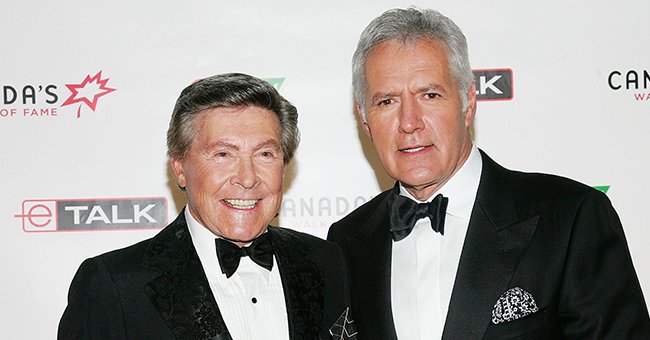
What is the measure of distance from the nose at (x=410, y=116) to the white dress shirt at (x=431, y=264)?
0.21 meters

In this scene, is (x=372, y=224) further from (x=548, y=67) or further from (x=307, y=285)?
(x=548, y=67)

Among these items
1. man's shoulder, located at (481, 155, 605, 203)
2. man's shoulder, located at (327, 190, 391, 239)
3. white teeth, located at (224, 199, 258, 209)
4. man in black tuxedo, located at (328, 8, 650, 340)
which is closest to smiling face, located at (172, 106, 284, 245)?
white teeth, located at (224, 199, 258, 209)

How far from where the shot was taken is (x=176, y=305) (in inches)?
87.4

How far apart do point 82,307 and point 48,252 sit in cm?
143

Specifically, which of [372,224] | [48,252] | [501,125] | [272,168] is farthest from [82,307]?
[501,125]

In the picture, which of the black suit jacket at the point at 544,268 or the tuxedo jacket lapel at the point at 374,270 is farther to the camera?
the tuxedo jacket lapel at the point at 374,270

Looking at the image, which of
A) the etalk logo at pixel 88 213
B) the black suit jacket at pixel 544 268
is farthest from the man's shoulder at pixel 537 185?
the etalk logo at pixel 88 213

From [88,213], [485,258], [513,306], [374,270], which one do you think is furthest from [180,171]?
[88,213]

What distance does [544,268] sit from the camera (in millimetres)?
2234

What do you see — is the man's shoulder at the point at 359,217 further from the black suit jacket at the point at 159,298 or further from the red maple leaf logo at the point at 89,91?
the red maple leaf logo at the point at 89,91

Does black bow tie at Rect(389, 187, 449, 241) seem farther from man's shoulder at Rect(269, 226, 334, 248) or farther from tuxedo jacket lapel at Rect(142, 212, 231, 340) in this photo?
tuxedo jacket lapel at Rect(142, 212, 231, 340)

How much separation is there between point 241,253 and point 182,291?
0.19 m

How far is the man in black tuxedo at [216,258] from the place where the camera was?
7.22 feet

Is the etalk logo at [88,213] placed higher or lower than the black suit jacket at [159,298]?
higher
